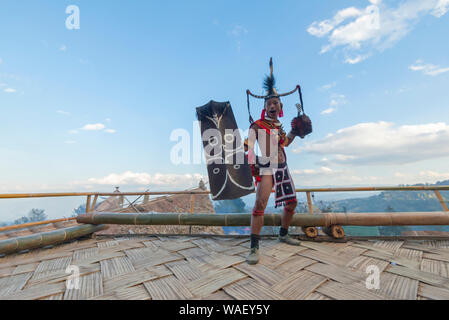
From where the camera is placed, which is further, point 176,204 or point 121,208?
point 176,204

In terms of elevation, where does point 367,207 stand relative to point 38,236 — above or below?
below

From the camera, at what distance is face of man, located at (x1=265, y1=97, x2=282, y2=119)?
229 centimetres

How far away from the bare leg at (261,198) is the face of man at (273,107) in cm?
79

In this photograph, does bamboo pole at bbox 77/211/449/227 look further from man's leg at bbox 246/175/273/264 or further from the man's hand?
the man's hand

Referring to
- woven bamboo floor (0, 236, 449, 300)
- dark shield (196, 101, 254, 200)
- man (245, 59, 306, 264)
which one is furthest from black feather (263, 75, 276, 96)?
dark shield (196, 101, 254, 200)

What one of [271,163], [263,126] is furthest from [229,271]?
[263,126]

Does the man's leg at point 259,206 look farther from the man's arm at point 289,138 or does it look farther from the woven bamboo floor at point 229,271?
the man's arm at point 289,138

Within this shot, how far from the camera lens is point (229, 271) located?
5.53 ft

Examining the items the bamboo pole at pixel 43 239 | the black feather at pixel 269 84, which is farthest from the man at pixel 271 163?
the bamboo pole at pixel 43 239

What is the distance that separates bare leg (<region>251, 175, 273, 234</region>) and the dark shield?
224cm
